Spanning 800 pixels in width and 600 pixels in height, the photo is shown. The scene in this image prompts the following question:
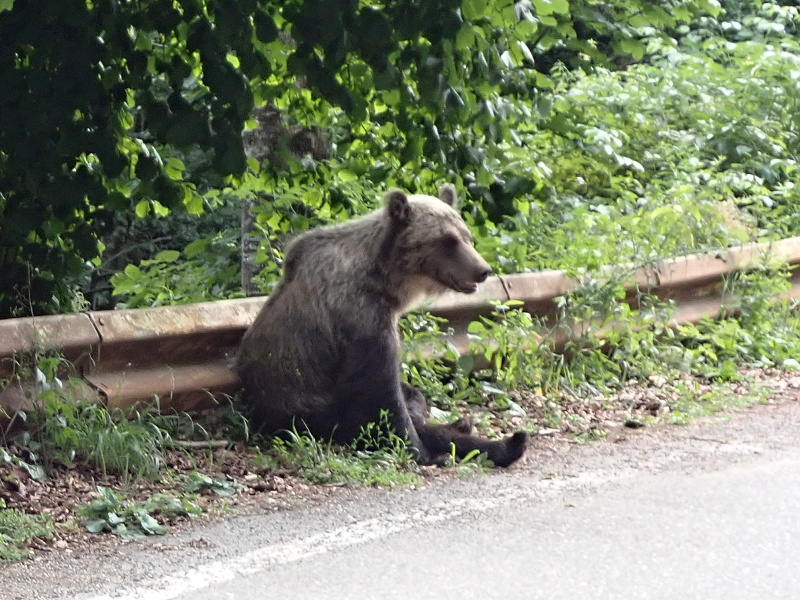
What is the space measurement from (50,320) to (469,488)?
197cm

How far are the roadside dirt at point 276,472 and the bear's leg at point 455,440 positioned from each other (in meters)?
0.27

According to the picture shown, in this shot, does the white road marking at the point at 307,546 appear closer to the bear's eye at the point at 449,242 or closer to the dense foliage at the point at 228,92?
the bear's eye at the point at 449,242

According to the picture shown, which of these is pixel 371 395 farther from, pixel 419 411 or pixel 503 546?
pixel 503 546

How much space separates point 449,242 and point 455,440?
98 centimetres

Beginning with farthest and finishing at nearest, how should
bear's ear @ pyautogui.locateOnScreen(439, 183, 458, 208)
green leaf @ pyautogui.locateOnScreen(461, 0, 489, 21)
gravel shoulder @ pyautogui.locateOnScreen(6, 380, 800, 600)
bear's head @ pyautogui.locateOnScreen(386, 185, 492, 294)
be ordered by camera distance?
1. bear's ear @ pyautogui.locateOnScreen(439, 183, 458, 208)
2. bear's head @ pyautogui.locateOnScreen(386, 185, 492, 294)
3. green leaf @ pyautogui.locateOnScreen(461, 0, 489, 21)
4. gravel shoulder @ pyautogui.locateOnScreen(6, 380, 800, 600)

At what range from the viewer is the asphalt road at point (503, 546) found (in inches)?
140

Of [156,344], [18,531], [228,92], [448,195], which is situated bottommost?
[18,531]

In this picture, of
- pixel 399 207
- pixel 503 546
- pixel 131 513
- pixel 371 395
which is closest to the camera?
pixel 503 546

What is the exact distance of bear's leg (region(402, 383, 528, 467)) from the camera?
5.25 meters

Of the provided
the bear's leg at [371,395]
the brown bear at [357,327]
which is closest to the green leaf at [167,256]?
the brown bear at [357,327]

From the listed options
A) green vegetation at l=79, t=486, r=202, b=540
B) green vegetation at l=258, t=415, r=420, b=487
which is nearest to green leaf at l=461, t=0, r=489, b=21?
green vegetation at l=258, t=415, r=420, b=487

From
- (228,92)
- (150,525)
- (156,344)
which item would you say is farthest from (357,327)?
(150,525)

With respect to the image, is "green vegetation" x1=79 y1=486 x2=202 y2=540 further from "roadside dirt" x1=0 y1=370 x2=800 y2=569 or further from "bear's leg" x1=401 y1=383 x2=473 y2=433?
"bear's leg" x1=401 y1=383 x2=473 y2=433

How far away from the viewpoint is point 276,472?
509cm
